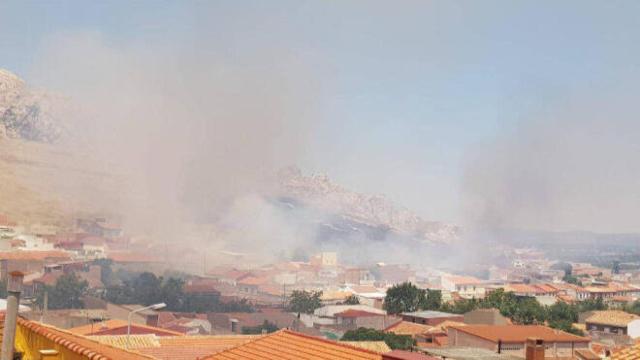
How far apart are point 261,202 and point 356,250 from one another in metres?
25.1

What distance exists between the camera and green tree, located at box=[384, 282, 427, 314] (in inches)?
2410

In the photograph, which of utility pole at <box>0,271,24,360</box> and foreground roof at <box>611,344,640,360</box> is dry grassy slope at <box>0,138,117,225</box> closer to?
utility pole at <box>0,271,24,360</box>

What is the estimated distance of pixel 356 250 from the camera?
18550 cm

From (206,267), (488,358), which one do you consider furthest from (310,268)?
(488,358)

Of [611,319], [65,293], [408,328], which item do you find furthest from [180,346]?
[65,293]

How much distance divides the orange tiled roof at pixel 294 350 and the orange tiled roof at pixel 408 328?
108 feet

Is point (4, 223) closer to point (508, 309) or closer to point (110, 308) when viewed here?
point (110, 308)

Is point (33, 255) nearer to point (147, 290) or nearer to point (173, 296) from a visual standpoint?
point (147, 290)

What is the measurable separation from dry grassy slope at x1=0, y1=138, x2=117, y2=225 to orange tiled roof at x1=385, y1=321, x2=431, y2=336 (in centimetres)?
7318

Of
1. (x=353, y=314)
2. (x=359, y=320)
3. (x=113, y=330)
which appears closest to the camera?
(x=113, y=330)

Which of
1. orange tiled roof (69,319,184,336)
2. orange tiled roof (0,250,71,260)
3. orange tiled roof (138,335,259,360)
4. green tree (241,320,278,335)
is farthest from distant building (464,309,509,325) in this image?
orange tiled roof (0,250,71,260)

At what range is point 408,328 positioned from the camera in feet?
150

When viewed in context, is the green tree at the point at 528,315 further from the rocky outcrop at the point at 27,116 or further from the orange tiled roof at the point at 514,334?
the rocky outcrop at the point at 27,116

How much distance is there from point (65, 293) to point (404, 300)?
2539 centimetres
